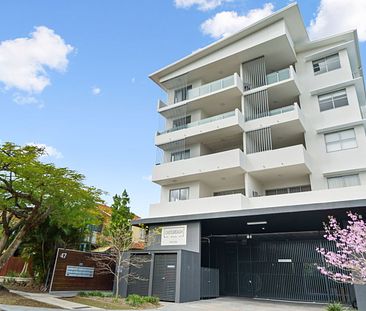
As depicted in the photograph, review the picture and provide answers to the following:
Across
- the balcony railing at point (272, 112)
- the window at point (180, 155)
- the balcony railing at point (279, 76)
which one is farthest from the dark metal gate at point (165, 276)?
the balcony railing at point (279, 76)

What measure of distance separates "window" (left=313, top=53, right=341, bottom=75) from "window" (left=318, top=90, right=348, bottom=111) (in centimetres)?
202

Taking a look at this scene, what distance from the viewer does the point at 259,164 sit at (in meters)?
19.0

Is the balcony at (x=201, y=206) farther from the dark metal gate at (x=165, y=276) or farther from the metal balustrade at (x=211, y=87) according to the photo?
the metal balustrade at (x=211, y=87)

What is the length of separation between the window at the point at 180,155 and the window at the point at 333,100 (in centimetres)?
1011

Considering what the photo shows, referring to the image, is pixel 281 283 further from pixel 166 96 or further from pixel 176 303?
pixel 166 96

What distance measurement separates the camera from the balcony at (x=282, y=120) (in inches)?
752

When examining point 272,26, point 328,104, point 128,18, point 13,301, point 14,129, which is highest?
point 272,26

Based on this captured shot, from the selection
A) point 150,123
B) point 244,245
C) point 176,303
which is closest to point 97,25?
point 150,123

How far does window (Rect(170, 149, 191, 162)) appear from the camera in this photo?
23133mm

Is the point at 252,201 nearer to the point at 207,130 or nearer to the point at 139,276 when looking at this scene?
the point at 207,130

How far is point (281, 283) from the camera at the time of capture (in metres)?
17.7

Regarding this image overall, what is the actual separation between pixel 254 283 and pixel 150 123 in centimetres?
1500

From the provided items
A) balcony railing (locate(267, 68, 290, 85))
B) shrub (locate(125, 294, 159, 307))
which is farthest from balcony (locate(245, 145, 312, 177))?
shrub (locate(125, 294, 159, 307))

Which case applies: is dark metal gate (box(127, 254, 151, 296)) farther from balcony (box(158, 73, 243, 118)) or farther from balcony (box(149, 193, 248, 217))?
balcony (box(158, 73, 243, 118))
